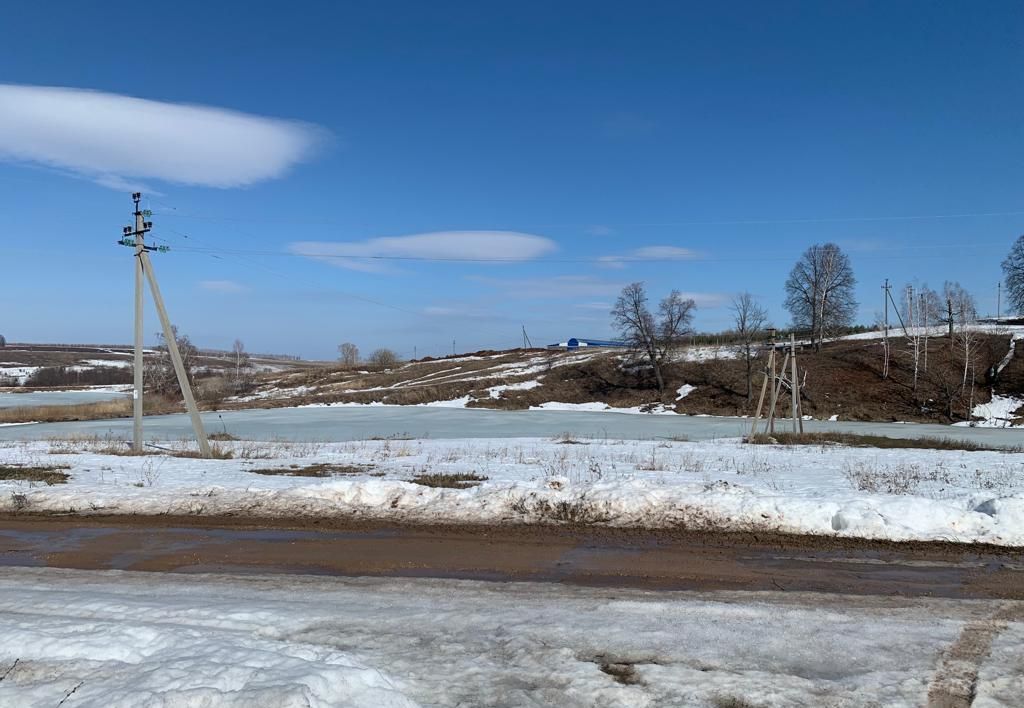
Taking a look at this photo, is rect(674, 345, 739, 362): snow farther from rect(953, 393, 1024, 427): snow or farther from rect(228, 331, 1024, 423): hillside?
rect(953, 393, 1024, 427): snow

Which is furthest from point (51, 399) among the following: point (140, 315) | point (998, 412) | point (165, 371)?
point (998, 412)

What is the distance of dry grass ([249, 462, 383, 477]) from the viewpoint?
14430mm

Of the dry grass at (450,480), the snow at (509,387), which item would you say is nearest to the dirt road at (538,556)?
the dry grass at (450,480)

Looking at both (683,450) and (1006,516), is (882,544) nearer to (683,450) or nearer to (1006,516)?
(1006,516)

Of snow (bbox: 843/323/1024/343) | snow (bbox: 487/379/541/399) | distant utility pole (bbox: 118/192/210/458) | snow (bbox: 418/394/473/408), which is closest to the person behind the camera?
distant utility pole (bbox: 118/192/210/458)

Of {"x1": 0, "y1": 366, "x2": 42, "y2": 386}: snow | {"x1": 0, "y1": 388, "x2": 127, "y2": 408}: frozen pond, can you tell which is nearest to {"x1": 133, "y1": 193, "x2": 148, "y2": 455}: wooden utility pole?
{"x1": 0, "y1": 388, "x2": 127, "y2": 408}: frozen pond

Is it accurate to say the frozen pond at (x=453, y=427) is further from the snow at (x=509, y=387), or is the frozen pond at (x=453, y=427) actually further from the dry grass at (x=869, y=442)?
the snow at (x=509, y=387)

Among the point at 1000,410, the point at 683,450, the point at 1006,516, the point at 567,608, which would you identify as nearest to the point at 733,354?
the point at 1000,410

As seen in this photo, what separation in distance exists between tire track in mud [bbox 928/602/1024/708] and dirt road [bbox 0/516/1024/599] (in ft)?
2.36

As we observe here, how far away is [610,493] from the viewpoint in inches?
407

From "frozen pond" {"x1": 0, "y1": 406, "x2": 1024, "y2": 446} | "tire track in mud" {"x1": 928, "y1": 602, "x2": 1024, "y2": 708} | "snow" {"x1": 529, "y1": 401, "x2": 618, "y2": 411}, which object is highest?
"tire track in mud" {"x1": 928, "y1": 602, "x2": 1024, "y2": 708}

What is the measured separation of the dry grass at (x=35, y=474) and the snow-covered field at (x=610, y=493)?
1.13 feet

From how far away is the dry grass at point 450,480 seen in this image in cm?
1205

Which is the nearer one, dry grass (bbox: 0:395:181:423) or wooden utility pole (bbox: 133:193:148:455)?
wooden utility pole (bbox: 133:193:148:455)
